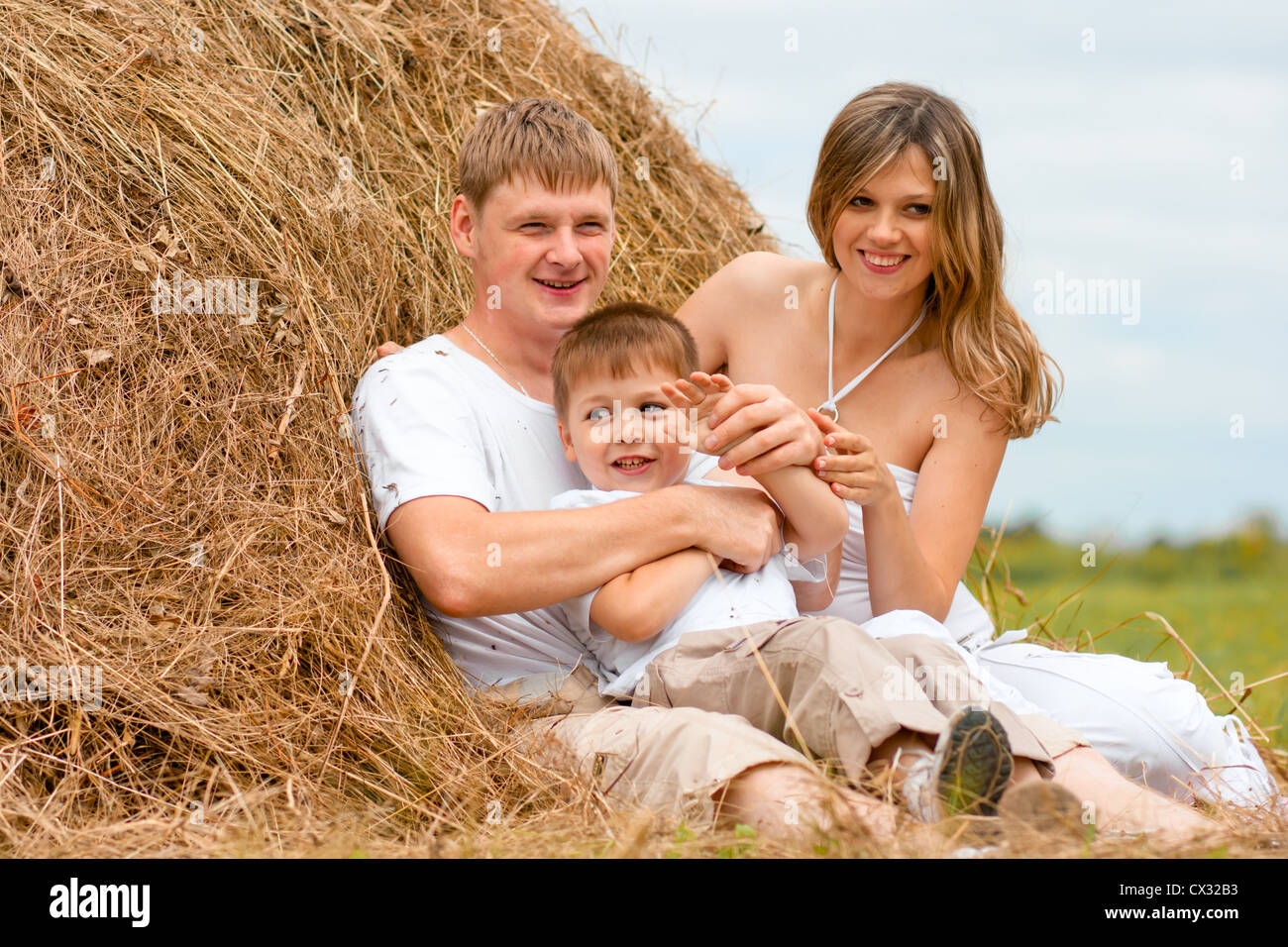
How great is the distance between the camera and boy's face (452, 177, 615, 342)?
3240mm

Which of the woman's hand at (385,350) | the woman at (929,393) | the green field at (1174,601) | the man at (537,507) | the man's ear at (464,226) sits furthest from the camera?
the green field at (1174,601)

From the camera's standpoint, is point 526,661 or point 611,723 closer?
point 611,723

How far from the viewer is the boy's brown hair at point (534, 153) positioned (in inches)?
127

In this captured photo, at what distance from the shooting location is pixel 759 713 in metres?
2.72

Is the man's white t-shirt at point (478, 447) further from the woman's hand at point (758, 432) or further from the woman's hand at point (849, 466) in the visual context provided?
the woman's hand at point (849, 466)

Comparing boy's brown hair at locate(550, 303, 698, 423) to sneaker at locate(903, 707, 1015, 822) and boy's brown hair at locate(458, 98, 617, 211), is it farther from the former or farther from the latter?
sneaker at locate(903, 707, 1015, 822)

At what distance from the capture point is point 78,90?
3.40 m

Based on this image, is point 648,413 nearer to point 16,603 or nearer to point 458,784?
point 458,784

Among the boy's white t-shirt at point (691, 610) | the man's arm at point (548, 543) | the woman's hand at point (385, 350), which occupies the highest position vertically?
the woman's hand at point (385, 350)

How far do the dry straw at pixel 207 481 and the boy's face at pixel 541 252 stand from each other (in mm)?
503

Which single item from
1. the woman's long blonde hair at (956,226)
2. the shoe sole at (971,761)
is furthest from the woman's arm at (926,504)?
the shoe sole at (971,761)

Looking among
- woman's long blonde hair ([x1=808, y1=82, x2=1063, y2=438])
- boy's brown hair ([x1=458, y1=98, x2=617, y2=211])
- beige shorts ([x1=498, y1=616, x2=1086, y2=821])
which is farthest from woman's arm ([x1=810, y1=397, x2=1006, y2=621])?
boy's brown hair ([x1=458, y1=98, x2=617, y2=211])

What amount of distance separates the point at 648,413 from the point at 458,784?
0.98 m
